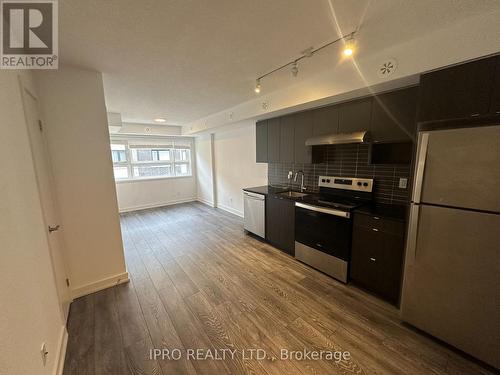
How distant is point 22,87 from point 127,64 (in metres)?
0.93

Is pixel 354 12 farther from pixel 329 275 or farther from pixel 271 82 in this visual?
pixel 329 275

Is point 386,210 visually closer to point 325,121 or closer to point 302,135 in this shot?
point 325,121

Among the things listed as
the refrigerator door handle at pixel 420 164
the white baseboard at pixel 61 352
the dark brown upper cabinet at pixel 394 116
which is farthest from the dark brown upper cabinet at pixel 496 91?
the white baseboard at pixel 61 352

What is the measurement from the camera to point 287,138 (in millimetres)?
3359

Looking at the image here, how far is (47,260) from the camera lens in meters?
1.58

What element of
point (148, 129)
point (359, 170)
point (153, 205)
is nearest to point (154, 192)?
point (153, 205)

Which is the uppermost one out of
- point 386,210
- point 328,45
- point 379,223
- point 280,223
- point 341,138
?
point 328,45

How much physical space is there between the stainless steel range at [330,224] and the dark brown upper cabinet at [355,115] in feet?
2.36

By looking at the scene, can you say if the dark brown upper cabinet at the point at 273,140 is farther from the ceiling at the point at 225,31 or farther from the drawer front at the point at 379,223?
the drawer front at the point at 379,223

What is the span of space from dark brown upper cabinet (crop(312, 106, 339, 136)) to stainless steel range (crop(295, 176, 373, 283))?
0.73 m

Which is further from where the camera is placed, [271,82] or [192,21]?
Result: [271,82]

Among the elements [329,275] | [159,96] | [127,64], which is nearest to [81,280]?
[127,64]

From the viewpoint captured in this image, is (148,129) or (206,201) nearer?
(148,129)

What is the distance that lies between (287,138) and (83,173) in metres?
2.86
